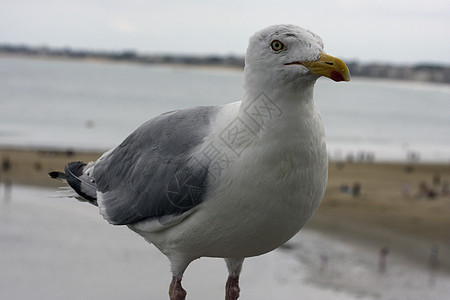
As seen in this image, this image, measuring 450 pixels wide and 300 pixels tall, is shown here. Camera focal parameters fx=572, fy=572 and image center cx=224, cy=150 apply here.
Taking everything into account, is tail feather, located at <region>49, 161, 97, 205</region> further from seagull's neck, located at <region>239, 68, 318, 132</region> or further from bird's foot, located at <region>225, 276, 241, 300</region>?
seagull's neck, located at <region>239, 68, 318, 132</region>

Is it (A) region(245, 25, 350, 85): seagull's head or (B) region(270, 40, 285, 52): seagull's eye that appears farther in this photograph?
(B) region(270, 40, 285, 52): seagull's eye

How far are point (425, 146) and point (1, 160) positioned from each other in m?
34.6

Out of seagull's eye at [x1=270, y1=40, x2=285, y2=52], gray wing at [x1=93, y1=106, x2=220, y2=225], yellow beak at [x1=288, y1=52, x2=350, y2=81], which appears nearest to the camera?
yellow beak at [x1=288, y1=52, x2=350, y2=81]

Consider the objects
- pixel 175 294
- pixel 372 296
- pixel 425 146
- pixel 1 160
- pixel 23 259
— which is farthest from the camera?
pixel 425 146

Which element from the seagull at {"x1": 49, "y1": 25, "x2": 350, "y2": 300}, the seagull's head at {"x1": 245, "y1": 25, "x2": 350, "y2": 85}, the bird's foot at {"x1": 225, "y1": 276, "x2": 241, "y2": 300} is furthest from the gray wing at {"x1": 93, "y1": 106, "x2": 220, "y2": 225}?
the bird's foot at {"x1": 225, "y1": 276, "x2": 241, "y2": 300}

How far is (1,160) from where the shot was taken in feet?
93.0

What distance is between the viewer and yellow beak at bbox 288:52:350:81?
2689mm

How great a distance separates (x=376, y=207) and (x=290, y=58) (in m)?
21.0

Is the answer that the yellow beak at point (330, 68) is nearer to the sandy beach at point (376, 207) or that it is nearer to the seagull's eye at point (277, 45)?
the seagull's eye at point (277, 45)

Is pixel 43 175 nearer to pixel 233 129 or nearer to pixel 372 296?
pixel 372 296

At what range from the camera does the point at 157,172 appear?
3.36m

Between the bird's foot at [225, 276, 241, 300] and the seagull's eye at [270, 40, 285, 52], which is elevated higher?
the seagull's eye at [270, 40, 285, 52]

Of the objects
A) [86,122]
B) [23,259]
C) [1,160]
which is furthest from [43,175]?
[86,122]

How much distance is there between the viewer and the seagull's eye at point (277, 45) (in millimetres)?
2832
